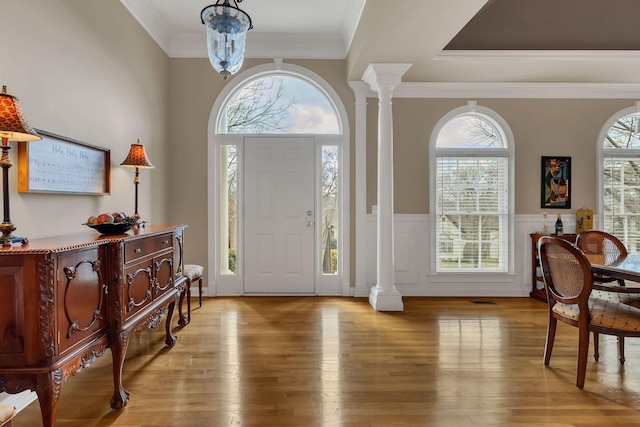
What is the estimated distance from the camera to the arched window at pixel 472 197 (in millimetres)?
4977

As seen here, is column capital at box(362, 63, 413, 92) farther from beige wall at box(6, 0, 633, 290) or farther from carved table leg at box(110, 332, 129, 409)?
carved table leg at box(110, 332, 129, 409)

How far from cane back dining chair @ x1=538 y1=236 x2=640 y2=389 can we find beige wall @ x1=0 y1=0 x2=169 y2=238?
333 cm

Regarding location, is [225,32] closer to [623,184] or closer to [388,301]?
[388,301]

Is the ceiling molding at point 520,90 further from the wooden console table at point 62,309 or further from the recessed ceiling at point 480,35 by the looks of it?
the wooden console table at point 62,309

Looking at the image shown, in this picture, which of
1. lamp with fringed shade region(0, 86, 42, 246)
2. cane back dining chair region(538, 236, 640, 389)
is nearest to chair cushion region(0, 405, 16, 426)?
lamp with fringed shade region(0, 86, 42, 246)

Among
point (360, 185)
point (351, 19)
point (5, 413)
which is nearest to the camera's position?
point (5, 413)

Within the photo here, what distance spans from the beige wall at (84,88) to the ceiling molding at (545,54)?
3142 millimetres

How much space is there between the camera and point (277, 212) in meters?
4.85

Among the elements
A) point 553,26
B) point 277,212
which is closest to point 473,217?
point 553,26

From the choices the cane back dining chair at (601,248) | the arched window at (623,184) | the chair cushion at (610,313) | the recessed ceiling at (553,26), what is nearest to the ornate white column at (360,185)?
the recessed ceiling at (553,26)

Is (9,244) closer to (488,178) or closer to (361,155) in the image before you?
(361,155)

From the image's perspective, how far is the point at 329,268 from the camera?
496cm

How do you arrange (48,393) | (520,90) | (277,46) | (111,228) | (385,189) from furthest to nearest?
(520,90) → (277,46) → (385,189) → (111,228) → (48,393)

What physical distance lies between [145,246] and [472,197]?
406cm
